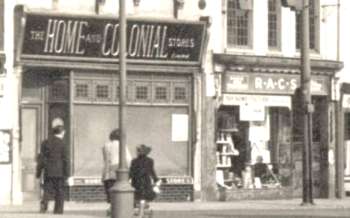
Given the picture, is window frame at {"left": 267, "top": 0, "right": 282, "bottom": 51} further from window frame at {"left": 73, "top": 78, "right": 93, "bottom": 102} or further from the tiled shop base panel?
window frame at {"left": 73, "top": 78, "right": 93, "bottom": 102}

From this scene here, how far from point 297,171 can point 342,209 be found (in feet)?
18.9

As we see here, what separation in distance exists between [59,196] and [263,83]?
11.0m

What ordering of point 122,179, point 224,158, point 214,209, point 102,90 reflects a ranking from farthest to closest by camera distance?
point 224,158 < point 102,90 < point 214,209 < point 122,179

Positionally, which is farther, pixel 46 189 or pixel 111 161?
pixel 46 189

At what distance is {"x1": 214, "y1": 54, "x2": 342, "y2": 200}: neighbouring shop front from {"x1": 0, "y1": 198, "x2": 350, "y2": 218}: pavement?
1339 mm

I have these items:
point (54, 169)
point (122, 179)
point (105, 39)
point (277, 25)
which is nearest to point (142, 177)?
point (122, 179)

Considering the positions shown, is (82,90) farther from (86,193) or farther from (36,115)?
(86,193)

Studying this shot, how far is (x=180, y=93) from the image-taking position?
32.0 meters

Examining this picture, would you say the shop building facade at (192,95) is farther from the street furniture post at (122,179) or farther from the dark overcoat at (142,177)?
the street furniture post at (122,179)

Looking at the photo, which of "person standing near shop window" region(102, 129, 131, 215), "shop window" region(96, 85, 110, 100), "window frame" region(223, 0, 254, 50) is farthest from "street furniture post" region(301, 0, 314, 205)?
"person standing near shop window" region(102, 129, 131, 215)

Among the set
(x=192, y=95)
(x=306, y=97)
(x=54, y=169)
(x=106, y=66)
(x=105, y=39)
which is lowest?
(x=54, y=169)

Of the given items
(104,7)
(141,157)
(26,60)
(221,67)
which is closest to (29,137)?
(26,60)

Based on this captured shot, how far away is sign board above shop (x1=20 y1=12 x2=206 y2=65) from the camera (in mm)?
29453

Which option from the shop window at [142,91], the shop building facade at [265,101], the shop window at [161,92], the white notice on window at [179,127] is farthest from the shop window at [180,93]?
the shop window at [142,91]
